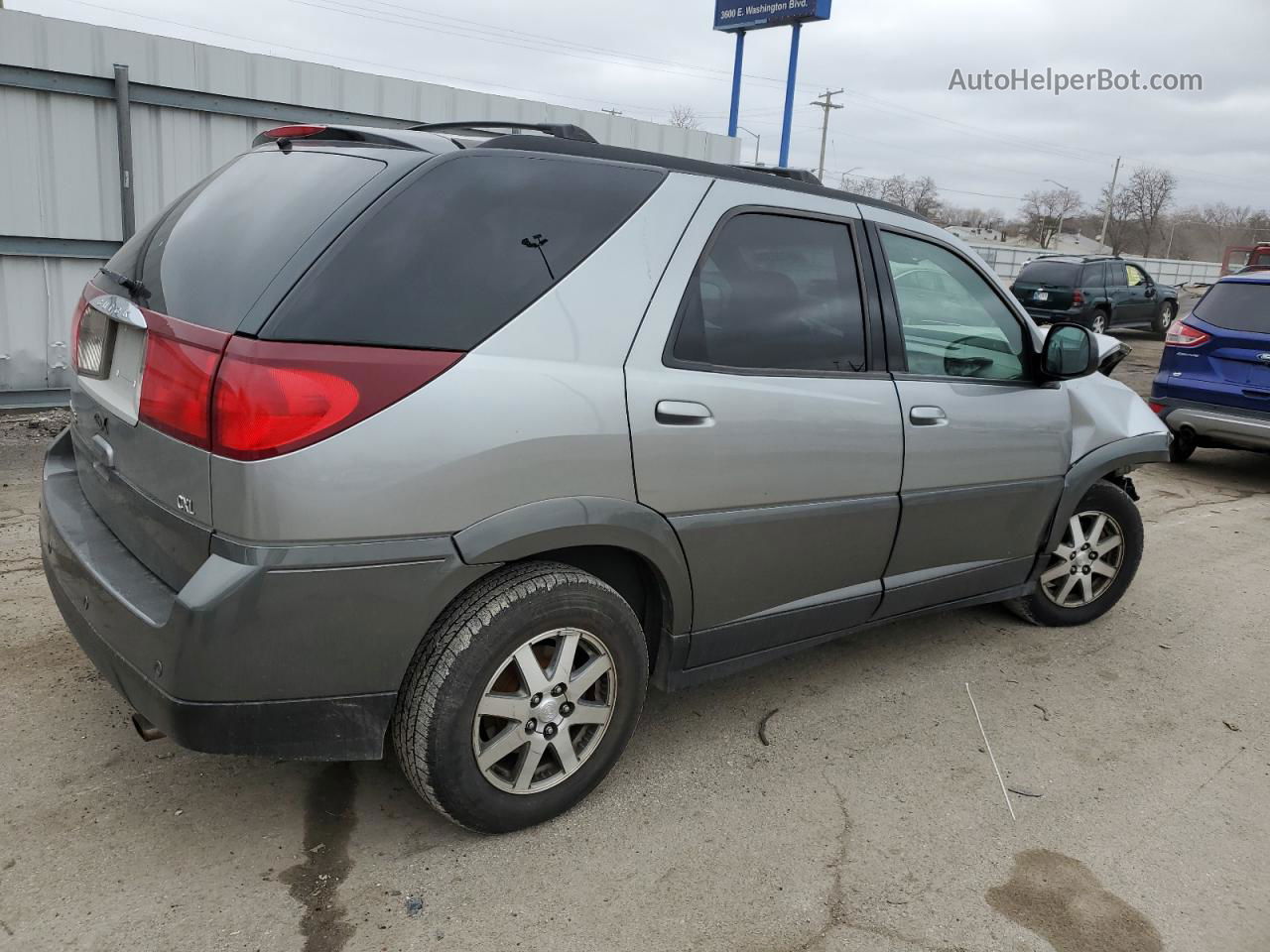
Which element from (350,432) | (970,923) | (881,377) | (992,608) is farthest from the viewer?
(992,608)

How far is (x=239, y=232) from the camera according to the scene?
2512 mm

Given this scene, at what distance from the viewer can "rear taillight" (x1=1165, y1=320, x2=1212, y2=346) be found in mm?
7797

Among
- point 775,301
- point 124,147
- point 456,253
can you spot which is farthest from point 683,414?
point 124,147

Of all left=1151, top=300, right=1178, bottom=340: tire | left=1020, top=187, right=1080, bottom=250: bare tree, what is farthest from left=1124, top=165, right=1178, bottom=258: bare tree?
left=1151, top=300, right=1178, bottom=340: tire

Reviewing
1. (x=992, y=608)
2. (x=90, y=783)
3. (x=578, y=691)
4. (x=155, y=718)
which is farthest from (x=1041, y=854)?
(x=90, y=783)

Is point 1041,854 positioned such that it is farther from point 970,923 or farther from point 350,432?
point 350,432

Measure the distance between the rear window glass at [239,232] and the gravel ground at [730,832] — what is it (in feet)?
4.55

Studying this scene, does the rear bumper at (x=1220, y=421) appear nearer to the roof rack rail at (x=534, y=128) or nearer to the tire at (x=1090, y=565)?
the tire at (x=1090, y=565)

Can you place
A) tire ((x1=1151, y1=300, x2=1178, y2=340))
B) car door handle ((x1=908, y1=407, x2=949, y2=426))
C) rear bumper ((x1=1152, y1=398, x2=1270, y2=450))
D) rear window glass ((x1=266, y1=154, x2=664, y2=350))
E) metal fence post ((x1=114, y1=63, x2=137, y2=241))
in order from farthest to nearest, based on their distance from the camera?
tire ((x1=1151, y1=300, x2=1178, y2=340)), rear bumper ((x1=1152, y1=398, x2=1270, y2=450)), metal fence post ((x1=114, y1=63, x2=137, y2=241)), car door handle ((x1=908, y1=407, x2=949, y2=426)), rear window glass ((x1=266, y1=154, x2=664, y2=350))

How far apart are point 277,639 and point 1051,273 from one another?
18.2 metres

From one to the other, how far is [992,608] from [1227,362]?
425 cm

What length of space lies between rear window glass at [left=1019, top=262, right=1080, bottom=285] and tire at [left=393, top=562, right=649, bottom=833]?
17.2 m

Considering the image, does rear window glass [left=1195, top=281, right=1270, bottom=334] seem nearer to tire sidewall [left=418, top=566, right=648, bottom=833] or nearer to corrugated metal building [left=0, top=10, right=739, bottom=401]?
tire sidewall [left=418, top=566, right=648, bottom=833]

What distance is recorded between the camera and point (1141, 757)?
344 cm
